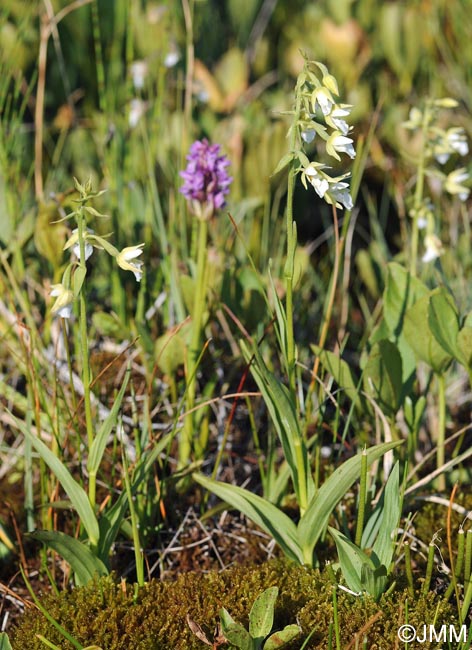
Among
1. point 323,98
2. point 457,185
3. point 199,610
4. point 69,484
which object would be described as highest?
point 323,98

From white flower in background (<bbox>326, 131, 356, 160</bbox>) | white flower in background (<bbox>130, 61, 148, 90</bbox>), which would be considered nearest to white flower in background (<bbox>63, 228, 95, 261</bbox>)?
white flower in background (<bbox>326, 131, 356, 160</bbox>)

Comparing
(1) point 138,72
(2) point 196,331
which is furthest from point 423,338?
(1) point 138,72

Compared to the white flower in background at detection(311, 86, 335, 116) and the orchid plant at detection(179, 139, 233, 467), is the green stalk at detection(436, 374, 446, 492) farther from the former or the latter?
the white flower in background at detection(311, 86, 335, 116)

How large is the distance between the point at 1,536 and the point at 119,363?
0.64 metres

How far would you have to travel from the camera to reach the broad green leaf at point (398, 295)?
5.88 ft

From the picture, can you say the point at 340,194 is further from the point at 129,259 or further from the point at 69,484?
the point at 69,484

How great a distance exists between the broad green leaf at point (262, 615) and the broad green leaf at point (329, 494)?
0.20 meters

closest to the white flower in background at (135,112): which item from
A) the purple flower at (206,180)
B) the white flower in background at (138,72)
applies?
the white flower in background at (138,72)

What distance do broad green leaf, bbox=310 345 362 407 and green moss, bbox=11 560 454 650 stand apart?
0.43 meters

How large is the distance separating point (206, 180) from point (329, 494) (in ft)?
2.73

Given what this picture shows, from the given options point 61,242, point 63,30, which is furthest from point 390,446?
point 63,30

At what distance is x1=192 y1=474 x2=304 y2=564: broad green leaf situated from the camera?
1.45 metres

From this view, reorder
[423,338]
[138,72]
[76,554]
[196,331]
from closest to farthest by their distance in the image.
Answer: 1. [76,554]
2. [423,338]
3. [196,331]
4. [138,72]

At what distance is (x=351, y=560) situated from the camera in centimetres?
133
